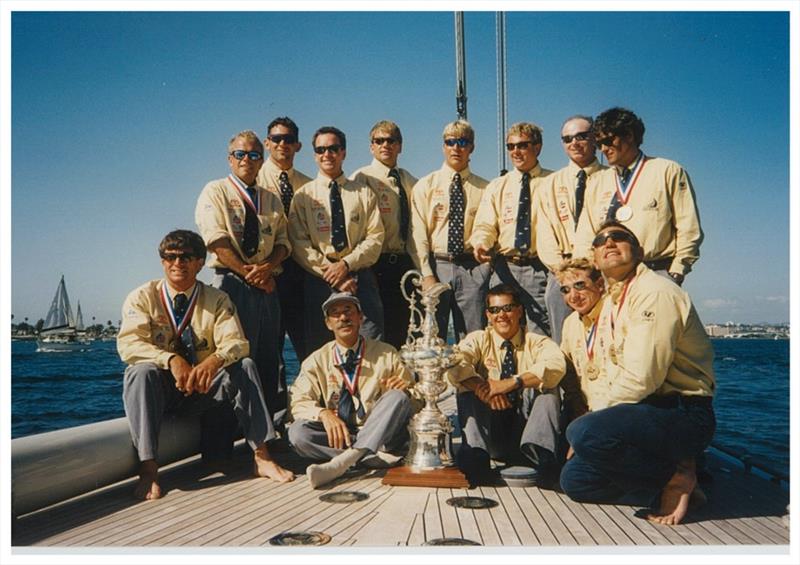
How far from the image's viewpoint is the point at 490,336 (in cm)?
465

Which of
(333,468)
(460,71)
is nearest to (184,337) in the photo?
(333,468)

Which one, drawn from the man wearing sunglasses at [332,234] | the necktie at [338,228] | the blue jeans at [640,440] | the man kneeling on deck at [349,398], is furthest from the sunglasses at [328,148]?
the blue jeans at [640,440]

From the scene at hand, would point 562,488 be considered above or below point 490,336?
below

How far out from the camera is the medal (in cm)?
474

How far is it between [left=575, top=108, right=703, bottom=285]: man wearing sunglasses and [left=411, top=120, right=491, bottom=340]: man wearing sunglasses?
93cm

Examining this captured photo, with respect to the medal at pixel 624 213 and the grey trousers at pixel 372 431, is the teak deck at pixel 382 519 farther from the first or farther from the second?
the medal at pixel 624 213

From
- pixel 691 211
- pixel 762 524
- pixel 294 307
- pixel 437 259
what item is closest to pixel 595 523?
pixel 762 524

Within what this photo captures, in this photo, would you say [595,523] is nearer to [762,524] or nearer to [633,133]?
[762,524]

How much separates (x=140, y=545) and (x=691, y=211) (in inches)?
148

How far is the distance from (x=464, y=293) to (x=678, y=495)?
7.75ft

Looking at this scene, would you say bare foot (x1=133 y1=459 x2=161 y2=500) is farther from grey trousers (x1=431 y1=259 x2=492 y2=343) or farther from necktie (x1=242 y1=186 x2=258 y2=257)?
grey trousers (x1=431 y1=259 x2=492 y2=343)

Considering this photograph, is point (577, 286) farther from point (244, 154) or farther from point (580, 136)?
point (244, 154)

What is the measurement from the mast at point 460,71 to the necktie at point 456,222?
4435 millimetres
